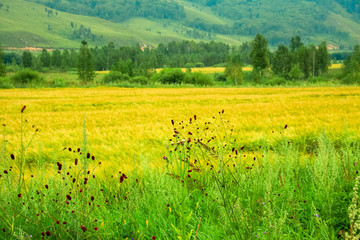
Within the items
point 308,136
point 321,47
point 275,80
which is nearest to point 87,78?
point 275,80

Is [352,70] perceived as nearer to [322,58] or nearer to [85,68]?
[322,58]

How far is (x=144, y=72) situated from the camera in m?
113

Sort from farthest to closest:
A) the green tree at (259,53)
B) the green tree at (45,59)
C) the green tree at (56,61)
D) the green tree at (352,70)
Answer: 1. the green tree at (56,61)
2. the green tree at (45,59)
3. the green tree at (259,53)
4. the green tree at (352,70)

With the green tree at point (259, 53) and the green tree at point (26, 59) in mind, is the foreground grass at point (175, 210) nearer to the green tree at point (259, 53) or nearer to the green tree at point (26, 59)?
the green tree at point (259, 53)

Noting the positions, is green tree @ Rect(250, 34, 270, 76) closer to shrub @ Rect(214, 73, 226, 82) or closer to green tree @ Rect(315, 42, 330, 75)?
shrub @ Rect(214, 73, 226, 82)

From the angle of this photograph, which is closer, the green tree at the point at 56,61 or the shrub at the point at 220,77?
the shrub at the point at 220,77

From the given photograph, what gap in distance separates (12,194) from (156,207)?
5.78 ft

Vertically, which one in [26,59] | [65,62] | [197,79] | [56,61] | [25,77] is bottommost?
[197,79]

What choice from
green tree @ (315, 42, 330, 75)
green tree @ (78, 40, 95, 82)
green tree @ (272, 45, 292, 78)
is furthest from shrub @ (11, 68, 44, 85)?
green tree @ (315, 42, 330, 75)

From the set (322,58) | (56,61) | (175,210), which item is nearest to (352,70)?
(322,58)

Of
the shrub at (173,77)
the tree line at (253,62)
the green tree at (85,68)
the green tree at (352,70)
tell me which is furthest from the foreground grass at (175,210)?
the green tree at (352,70)

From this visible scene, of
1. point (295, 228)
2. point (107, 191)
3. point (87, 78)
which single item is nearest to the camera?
point (295, 228)

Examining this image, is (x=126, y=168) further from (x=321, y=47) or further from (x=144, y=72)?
(x=321, y=47)

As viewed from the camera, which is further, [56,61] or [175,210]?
[56,61]
